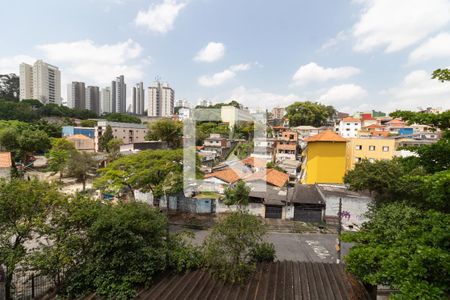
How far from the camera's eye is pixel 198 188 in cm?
1827

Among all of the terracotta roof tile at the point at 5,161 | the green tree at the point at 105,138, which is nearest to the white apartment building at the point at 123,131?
the green tree at the point at 105,138

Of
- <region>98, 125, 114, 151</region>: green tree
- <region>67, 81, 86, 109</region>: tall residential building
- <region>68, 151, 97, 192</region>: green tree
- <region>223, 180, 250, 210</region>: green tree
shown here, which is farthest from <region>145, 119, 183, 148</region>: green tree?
<region>67, 81, 86, 109</region>: tall residential building

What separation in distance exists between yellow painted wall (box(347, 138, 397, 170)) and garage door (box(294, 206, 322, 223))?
34.4ft

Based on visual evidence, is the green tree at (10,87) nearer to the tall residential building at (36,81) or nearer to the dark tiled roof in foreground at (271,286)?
the tall residential building at (36,81)

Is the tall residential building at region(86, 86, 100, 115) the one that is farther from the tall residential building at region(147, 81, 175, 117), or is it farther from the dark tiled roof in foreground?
the dark tiled roof in foreground

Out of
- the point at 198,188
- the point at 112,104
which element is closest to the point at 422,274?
the point at 198,188

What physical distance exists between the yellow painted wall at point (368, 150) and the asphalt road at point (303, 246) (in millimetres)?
12242

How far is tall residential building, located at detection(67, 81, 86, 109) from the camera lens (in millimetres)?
87812

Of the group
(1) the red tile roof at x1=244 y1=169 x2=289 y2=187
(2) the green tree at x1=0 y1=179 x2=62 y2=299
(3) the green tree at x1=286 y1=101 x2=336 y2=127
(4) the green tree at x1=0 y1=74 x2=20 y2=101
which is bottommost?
(1) the red tile roof at x1=244 y1=169 x2=289 y2=187

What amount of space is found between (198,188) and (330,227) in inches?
388

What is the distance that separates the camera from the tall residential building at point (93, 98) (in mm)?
92125

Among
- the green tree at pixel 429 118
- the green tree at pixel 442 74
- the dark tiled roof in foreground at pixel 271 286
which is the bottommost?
the dark tiled roof in foreground at pixel 271 286

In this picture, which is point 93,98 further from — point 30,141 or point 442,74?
point 442,74

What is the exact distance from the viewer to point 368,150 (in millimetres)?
22953
